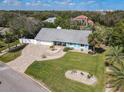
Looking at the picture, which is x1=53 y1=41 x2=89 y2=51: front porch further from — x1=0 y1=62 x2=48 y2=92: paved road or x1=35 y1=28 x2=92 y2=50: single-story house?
x1=0 y1=62 x2=48 y2=92: paved road

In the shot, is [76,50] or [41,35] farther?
[41,35]

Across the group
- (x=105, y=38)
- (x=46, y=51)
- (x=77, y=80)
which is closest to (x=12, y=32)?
(x=46, y=51)

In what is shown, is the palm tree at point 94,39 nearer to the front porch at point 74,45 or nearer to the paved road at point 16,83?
the front porch at point 74,45

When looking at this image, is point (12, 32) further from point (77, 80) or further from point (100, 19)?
point (100, 19)

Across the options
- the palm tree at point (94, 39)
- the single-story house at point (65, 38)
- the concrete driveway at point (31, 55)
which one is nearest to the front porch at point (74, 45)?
the single-story house at point (65, 38)

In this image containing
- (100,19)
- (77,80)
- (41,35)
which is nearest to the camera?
(77,80)

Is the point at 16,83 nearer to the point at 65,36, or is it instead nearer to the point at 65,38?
the point at 65,38

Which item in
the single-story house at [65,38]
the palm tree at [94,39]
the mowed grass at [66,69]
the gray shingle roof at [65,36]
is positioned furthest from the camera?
the gray shingle roof at [65,36]

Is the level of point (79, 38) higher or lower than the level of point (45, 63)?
higher
